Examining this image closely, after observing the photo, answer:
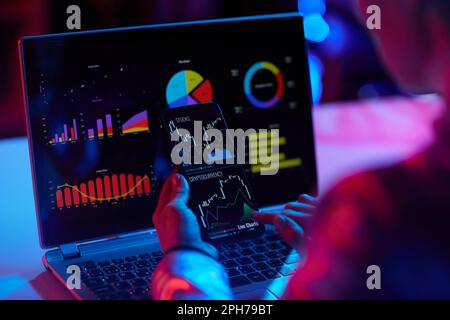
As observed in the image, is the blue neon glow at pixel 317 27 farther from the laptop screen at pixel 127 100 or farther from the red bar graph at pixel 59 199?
the red bar graph at pixel 59 199

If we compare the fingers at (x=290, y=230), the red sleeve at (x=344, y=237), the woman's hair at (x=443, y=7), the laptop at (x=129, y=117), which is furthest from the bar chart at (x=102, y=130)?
the woman's hair at (x=443, y=7)

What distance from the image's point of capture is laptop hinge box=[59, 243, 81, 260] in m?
1.07

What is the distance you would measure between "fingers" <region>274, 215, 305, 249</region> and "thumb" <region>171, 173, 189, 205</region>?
0.47 feet

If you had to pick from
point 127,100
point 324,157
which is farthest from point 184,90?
point 324,157

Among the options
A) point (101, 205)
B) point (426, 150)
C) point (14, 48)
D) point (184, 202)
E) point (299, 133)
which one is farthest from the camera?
point (14, 48)

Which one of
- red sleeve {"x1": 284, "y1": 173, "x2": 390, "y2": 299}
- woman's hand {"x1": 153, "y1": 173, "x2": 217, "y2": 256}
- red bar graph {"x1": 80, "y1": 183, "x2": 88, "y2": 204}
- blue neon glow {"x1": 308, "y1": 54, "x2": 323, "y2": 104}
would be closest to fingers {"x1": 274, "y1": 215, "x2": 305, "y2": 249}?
woman's hand {"x1": 153, "y1": 173, "x2": 217, "y2": 256}

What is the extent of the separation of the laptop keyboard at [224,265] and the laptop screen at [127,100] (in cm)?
12

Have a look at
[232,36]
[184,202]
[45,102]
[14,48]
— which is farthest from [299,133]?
[14,48]

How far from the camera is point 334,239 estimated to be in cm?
69

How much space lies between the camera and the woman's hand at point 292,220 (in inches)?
38.3

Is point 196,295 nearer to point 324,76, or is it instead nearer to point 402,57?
point 402,57

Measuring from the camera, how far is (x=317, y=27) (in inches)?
116

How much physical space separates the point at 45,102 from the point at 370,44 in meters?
2.16

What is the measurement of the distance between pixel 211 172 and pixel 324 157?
22.1 inches
